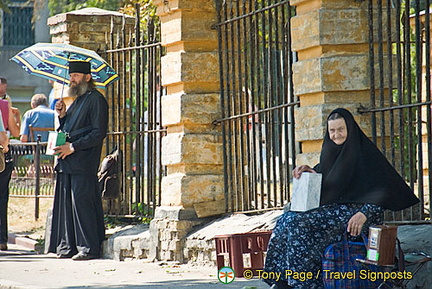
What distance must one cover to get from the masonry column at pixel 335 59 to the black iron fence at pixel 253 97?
0.78 m

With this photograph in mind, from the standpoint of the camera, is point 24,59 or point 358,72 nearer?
point 358,72

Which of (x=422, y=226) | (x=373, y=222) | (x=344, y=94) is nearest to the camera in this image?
(x=373, y=222)

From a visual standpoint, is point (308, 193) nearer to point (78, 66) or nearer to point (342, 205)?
point (342, 205)

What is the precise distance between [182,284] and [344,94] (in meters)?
2.11

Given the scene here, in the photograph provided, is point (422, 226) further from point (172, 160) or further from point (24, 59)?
point (24, 59)

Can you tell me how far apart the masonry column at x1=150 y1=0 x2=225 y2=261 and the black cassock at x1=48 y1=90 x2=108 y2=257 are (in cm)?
86

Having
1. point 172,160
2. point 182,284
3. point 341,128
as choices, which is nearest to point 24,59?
point 172,160

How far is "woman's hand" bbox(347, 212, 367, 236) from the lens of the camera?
7523mm

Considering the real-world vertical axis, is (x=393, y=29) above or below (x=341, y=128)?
above

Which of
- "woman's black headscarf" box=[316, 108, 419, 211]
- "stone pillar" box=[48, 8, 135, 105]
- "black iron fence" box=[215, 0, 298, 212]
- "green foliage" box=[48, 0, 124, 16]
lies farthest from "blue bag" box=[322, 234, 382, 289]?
"green foliage" box=[48, 0, 124, 16]

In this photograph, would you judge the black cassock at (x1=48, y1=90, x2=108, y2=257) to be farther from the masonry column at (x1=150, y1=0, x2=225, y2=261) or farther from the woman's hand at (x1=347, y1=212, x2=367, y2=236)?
the woman's hand at (x1=347, y1=212, x2=367, y2=236)

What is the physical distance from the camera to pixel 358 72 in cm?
875

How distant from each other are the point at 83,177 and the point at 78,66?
123 cm

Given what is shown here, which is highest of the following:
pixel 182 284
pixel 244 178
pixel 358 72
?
pixel 358 72
